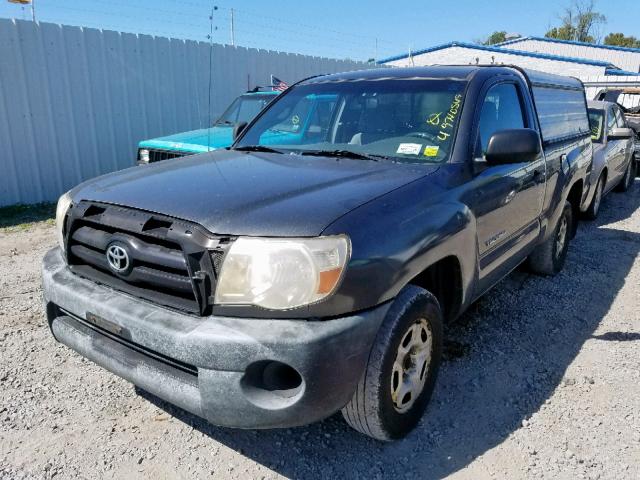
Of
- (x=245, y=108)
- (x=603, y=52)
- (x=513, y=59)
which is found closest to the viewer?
(x=245, y=108)

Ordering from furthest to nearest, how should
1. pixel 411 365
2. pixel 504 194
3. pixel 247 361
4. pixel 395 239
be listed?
pixel 504 194 < pixel 411 365 < pixel 395 239 < pixel 247 361

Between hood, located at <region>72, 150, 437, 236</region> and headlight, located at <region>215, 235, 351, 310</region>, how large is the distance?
2.2 inches

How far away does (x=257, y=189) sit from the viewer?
91.4 inches

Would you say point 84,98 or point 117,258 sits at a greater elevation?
point 84,98

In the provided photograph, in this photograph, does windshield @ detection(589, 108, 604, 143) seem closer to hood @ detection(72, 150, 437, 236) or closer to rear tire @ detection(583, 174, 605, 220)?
rear tire @ detection(583, 174, 605, 220)

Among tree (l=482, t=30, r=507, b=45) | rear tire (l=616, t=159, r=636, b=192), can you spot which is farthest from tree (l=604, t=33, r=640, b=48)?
rear tire (l=616, t=159, r=636, b=192)

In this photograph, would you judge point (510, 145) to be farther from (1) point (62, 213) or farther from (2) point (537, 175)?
(1) point (62, 213)

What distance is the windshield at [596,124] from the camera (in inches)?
286

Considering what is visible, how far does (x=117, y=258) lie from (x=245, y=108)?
604 cm

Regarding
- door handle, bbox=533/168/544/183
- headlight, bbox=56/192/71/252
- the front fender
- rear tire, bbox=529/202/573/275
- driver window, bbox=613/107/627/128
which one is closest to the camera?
the front fender

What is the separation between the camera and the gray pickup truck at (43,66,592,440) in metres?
1.89

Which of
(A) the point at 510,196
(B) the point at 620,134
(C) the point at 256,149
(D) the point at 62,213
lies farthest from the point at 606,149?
(D) the point at 62,213

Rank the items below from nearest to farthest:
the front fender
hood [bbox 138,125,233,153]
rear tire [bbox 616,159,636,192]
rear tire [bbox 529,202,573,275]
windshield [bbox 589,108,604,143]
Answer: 1. the front fender
2. rear tire [bbox 529,202,573,275]
3. hood [bbox 138,125,233,153]
4. windshield [bbox 589,108,604,143]
5. rear tire [bbox 616,159,636,192]

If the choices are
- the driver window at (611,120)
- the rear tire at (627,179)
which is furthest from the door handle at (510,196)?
the rear tire at (627,179)
